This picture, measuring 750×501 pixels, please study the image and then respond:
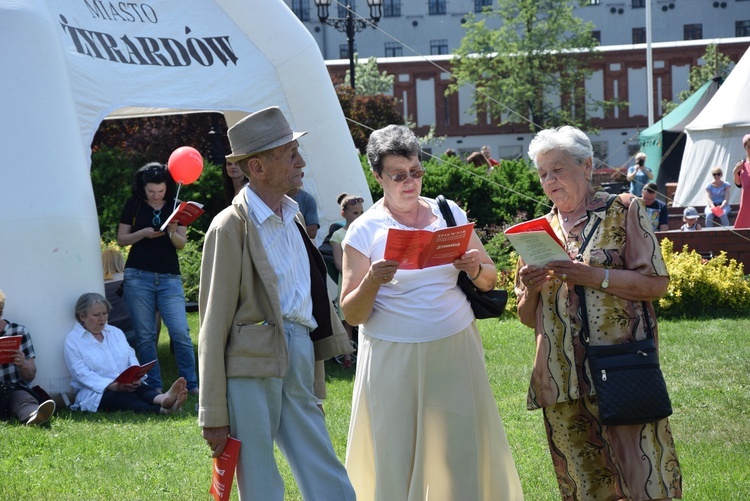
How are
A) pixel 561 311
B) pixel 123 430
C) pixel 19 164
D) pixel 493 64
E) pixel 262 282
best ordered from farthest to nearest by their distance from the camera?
pixel 493 64
pixel 19 164
pixel 123 430
pixel 561 311
pixel 262 282

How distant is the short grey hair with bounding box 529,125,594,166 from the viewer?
4.56 m

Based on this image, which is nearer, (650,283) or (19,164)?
(650,283)

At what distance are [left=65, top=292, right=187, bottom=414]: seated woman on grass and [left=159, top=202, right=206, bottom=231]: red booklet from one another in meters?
0.94

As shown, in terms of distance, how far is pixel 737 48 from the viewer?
5575cm

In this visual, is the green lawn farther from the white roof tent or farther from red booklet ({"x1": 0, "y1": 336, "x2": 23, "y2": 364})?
the white roof tent

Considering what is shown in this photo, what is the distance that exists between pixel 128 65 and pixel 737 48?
51.6 m

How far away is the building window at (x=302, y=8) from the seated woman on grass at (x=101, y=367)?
6725 centimetres

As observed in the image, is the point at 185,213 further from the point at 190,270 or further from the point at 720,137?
the point at 720,137

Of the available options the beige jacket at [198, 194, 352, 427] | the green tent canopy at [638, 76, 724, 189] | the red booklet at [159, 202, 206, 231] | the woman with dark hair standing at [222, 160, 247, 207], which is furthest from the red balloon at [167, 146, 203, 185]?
the green tent canopy at [638, 76, 724, 189]

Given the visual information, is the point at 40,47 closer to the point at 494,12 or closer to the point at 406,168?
the point at 406,168

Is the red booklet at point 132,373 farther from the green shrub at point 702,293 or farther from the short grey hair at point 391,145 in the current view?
the green shrub at point 702,293

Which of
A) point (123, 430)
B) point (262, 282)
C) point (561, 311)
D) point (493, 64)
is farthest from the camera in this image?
point (493, 64)

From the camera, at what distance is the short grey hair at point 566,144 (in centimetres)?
456

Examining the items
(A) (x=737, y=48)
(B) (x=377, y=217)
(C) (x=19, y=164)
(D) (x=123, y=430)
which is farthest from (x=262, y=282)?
(A) (x=737, y=48)
